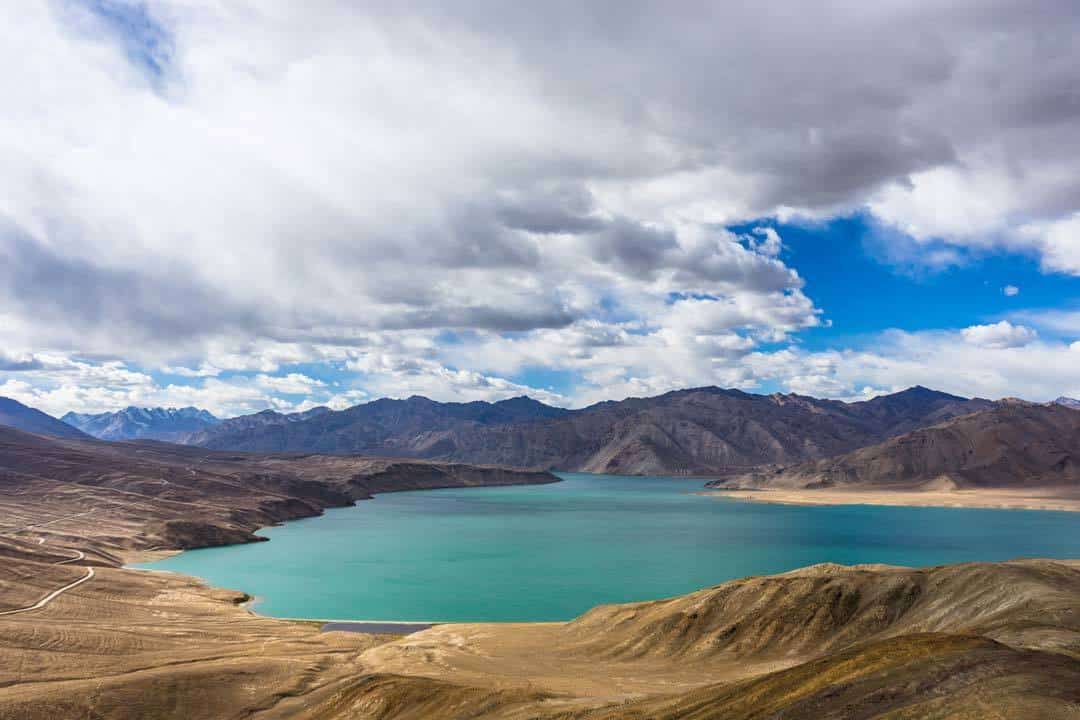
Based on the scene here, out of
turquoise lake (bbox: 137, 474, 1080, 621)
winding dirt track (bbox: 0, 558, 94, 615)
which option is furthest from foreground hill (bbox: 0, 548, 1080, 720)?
turquoise lake (bbox: 137, 474, 1080, 621)

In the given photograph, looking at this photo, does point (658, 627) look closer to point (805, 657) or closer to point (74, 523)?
point (805, 657)

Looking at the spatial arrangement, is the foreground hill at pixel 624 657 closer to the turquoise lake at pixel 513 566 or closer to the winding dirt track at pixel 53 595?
the winding dirt track at pixel 53 595

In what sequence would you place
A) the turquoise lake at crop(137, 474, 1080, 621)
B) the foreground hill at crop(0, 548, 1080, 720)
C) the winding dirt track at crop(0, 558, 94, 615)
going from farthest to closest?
the turquoise lake at crop(137, 474, 1080, 621), the winding dirt track at crop(0, 558, 94, 615), the foreground hill at crop(0, 548, 1080, 720)

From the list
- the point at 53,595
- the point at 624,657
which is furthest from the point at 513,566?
the point at 53,595

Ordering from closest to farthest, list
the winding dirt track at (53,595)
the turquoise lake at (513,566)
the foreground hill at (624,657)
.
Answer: the foreground hill at (624,657) → the winding dirt track at (53,595) → the turquoise lake at (513,566)

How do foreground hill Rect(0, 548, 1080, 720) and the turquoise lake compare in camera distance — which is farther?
the turquoise lake

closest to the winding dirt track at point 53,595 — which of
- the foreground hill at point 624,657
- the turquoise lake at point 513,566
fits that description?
the foreground hill at point 624,657

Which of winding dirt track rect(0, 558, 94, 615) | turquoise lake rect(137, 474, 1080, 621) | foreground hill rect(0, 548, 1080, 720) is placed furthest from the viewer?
turquoise lake rect(137, 474, 1080, 621)

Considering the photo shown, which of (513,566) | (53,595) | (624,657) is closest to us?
(624,657)

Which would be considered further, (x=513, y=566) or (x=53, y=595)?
(x=513, y=566)

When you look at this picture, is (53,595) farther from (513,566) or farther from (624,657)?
(624,657)

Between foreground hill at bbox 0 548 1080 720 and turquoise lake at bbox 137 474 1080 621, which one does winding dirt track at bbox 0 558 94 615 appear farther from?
turquoise lake at bbox 137 474 1080 621

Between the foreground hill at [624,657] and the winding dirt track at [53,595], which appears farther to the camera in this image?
the winding dirt track at [53,595]
